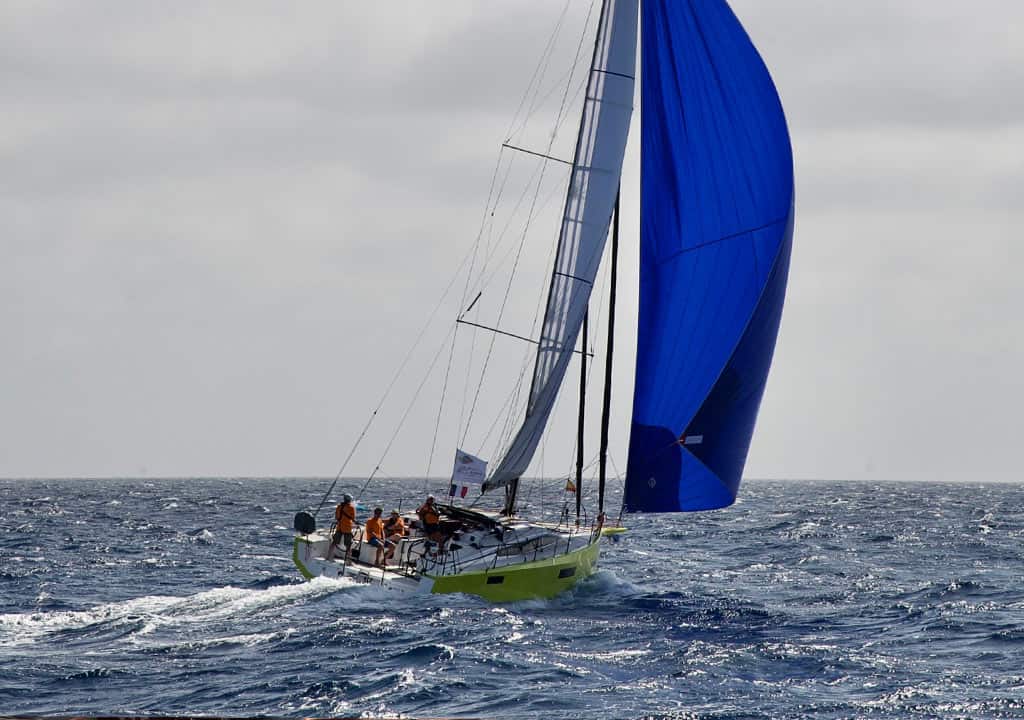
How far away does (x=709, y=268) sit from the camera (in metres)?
25.0

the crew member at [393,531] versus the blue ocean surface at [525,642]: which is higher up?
the crew member at [393,531]

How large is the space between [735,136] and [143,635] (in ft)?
45.0

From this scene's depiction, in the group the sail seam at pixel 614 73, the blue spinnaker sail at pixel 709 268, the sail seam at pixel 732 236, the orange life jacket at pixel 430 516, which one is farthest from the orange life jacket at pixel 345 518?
the sail seam at pixel 614 73

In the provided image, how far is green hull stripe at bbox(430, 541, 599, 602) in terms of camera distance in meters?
24.3

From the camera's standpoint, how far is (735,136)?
982 inches

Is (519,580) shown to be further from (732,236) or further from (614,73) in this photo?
(614,73)

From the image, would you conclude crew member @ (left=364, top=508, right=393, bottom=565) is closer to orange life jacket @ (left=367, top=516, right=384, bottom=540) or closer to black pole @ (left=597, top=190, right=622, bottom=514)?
orange life jacket @ (left=367, top=516, right=384, bottom=540)

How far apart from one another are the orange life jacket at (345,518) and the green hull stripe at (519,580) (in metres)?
2.33

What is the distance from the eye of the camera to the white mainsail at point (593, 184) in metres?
27.2

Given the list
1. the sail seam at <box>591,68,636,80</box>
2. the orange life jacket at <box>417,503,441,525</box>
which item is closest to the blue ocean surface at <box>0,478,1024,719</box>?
the orange life jacket at <box>417,503,441,525</box>

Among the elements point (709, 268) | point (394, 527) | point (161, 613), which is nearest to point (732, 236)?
point (709, 268)

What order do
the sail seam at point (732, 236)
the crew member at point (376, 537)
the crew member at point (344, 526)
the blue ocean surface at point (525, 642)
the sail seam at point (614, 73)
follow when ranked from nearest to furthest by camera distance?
the blue ocean surface at point (525, 642), the sail seam at point (732, 236), the crew member at point (344, 526), the crew member at point (376, 537), the sail seam at point (614, 73)

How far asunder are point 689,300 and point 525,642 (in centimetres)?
770

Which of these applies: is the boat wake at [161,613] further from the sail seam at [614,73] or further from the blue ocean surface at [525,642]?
the sail seam at [614,73]
